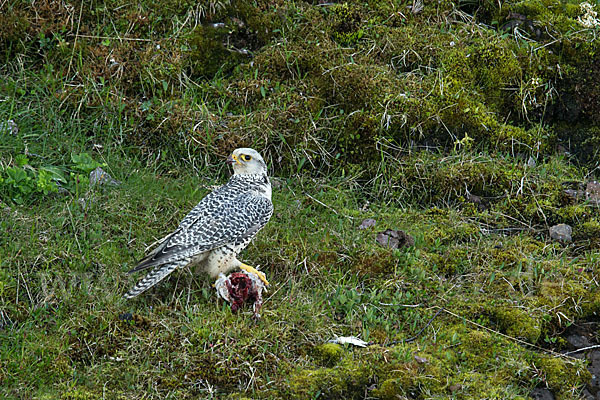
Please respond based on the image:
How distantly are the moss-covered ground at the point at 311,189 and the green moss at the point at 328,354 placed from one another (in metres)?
0.02

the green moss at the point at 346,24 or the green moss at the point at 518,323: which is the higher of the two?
the green moss at the point at 346,24

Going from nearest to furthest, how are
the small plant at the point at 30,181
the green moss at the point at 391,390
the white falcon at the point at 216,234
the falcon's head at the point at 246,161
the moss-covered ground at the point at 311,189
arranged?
the green moss at the point at 391,390
the moss-covered ground at the point at 311,189
the white falcon at the point at 216,234
the small plant at the point at 30,181
the falcon's head at the point at 246,161

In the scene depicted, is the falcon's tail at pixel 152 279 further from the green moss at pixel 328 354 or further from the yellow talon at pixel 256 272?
the green moss at pixel 328 354

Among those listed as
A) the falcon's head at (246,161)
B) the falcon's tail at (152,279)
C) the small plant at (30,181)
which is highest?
the falcon's head at (246,161)

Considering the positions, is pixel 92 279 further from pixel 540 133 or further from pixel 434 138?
pixel 540 133

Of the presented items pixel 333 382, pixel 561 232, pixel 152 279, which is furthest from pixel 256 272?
pixel 561 232

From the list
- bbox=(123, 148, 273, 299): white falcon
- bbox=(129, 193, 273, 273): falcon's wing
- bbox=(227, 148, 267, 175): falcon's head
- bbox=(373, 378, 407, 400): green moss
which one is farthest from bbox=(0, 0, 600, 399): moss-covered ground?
bbox=(227, 148, 267, 175): falcon's head

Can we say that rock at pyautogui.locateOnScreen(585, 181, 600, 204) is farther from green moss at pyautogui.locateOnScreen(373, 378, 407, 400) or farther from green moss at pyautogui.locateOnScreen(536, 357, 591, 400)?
green moss at pyautogui.locateOnScreen(373, 378, 407, 400)

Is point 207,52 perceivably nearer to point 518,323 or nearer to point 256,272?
point 256,272

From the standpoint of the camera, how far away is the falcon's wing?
587cm

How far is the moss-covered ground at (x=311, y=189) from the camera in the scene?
5352 mm

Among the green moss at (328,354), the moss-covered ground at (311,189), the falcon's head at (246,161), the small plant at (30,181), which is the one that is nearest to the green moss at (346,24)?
the moss-covered ground at (311,189)

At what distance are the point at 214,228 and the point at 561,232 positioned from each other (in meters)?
3.52

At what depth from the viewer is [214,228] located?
6129 millimetres
